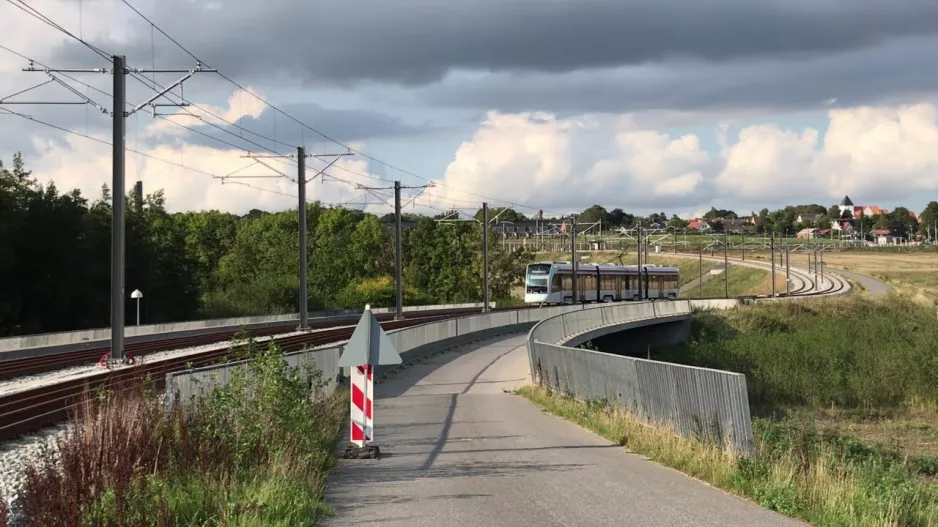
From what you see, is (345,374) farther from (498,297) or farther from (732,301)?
(498,297)

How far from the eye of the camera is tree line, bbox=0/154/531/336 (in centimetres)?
6312

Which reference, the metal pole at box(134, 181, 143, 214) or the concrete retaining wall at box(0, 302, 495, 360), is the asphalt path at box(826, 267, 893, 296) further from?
the metal pole at box(134, 181, 143, 214)

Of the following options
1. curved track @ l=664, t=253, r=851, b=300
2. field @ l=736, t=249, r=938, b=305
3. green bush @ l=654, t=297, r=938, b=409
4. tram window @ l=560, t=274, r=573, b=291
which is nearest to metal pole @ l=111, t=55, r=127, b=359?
green bush @ l=654, t=297, r=938, b=409

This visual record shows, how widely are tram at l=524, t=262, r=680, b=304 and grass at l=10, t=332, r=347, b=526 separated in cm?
6433

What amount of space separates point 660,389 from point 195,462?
9073 millimetres

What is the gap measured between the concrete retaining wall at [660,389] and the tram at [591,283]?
45.8 metres

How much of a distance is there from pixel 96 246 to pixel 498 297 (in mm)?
65310

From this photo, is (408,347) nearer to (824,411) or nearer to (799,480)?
(824,411)

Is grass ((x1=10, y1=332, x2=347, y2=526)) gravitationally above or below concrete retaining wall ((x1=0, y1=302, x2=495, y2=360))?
above

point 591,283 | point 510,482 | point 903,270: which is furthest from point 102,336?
point 903,270

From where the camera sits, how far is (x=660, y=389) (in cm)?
1808

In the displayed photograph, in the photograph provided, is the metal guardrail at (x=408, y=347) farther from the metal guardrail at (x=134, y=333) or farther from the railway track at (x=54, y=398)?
the metal guardrail at (x=134, y=333)

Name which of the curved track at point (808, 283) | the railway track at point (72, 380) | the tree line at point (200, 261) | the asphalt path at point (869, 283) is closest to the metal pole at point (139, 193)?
the tree line at point (200, 261)

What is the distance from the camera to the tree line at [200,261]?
63.1 metres
